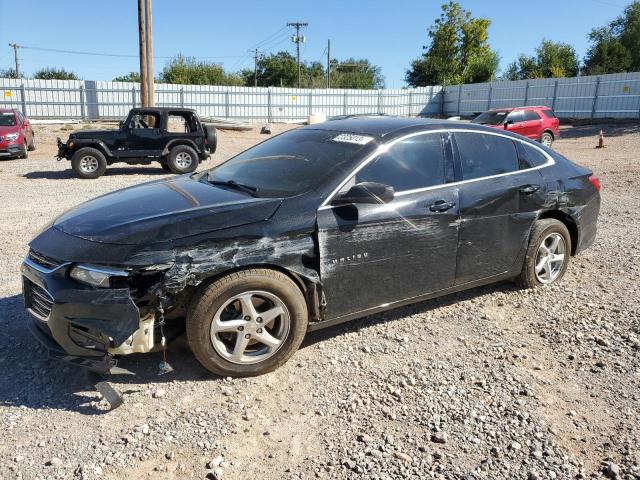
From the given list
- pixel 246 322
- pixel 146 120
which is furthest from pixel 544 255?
pixel 146 120

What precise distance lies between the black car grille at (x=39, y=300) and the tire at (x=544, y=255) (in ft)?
12.7

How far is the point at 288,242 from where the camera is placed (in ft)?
11.4

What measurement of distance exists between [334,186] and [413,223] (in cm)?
69

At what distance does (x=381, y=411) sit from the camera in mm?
3172

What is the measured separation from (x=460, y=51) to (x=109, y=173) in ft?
161

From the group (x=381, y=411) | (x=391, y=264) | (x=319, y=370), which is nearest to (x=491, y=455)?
(x=381, y=411)

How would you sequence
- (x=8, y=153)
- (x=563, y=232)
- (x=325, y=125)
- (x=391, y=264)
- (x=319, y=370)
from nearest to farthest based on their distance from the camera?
(x=319, y=370), (x=391, y=264), (x=325, y=125), (x=563, y=232), (x=8, y=153)

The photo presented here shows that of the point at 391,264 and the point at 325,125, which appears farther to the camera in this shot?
the point at 325,125

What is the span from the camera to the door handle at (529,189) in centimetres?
468

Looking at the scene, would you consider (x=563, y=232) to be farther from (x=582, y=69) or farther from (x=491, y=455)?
(x=582, y=69)

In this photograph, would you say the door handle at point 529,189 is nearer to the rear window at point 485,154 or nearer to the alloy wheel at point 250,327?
the rear window at point 485,154

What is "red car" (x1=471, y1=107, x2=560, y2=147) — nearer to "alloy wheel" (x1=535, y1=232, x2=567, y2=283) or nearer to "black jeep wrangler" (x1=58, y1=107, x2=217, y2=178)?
"black jeep wrangler" (x1=58, y1=107, x2=217, y2=178)

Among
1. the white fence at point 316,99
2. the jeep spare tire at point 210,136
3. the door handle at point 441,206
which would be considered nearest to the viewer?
the door handle at point 441,206

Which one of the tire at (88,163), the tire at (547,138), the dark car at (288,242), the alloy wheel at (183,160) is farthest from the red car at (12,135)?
the tire at (547,138)
